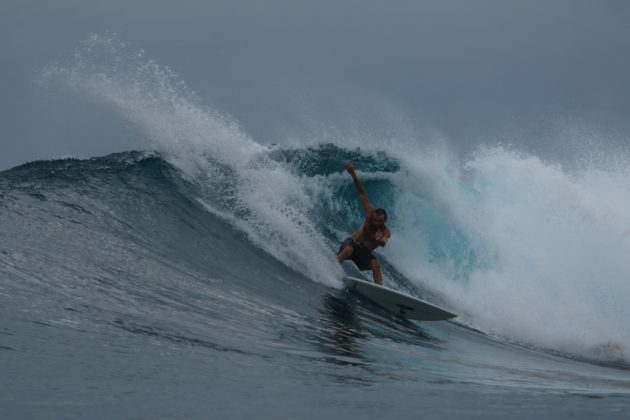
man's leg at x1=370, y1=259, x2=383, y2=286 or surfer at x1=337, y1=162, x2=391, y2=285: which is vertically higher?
surfer at x1=337, y1=162, x2=391, y2=285

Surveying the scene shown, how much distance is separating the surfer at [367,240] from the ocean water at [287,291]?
1.19 feet

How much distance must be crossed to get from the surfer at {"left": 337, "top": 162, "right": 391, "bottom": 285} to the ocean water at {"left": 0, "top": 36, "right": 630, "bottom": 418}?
14.2 inches

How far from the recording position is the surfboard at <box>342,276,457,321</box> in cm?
955

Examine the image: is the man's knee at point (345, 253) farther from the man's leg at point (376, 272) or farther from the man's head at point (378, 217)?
the man's head at point (378, 217)

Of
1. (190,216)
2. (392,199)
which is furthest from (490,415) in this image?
(392,199)

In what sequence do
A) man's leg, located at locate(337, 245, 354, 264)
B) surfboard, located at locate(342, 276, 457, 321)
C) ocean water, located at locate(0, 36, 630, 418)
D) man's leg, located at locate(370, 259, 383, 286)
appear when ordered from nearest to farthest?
ocean water, located at locate(0, 36, 630, 418) < surfboard, located at locate(342, 276, 457, 321) < man's leg, located at locate(370, 259, 383, 286) < man's leg, located at locate(337, 245, 354, 264)

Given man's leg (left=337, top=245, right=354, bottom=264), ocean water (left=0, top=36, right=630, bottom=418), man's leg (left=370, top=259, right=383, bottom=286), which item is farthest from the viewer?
man's leg (left=337, top=245, right=354, bottom=264)

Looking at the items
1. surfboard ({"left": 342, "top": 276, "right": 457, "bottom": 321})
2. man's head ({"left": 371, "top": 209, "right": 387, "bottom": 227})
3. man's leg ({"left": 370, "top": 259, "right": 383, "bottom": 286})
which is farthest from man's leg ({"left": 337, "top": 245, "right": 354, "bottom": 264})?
surfboard ({"left": 342, "top": 276, "right": 457, "bottom": 321})

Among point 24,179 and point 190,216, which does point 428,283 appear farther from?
point 24,179

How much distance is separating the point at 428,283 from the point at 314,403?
10.4 meters

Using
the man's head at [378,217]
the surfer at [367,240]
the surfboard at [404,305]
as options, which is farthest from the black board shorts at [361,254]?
the surfboard at [404,305]

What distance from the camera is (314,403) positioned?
4.30 m

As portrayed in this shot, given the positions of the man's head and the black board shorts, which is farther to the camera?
the black board shorts

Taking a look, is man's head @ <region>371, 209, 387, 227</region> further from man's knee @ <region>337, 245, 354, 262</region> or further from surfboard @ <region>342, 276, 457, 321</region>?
surfboard @ <region>342, 276, 457, 321</region>
